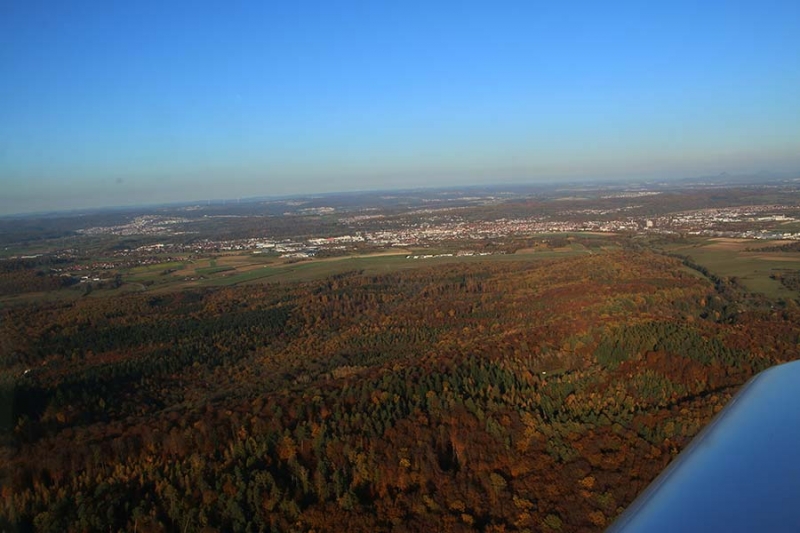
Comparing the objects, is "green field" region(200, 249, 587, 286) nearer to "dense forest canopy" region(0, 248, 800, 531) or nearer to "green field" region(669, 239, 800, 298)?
"green field" region(669, 239, 800, 298)

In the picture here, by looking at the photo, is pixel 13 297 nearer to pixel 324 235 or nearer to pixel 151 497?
pixel 151 497

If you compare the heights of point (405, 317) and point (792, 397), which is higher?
point (792, 397)

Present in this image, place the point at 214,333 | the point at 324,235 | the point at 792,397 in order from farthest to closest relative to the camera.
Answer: the point at 324,235 → the point at 214,333 → the point at 792,397

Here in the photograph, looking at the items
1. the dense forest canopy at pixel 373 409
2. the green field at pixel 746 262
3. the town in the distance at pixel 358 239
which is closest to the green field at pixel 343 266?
the town in the distance at pixel 358 239

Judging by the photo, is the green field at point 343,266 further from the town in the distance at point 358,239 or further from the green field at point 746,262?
the green field at point 746,262

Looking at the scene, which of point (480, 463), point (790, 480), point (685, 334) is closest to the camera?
point (790, 480)

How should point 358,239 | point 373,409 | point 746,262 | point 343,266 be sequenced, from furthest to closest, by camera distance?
point 358,239 < point 343,266 < point 746,262 < point 373,409

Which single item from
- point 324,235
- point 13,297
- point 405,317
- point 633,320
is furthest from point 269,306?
point 324,235

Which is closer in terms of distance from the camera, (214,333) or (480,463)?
(480,463)

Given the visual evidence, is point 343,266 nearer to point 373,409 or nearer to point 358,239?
point 358,239

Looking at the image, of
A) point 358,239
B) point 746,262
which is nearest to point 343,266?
point 358,239
